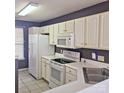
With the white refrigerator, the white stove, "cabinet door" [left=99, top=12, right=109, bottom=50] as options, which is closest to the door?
the white stove

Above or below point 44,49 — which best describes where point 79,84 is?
below

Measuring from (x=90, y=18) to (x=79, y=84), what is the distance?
1.61m

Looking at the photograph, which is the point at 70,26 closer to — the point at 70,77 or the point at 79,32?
the point at 79,32

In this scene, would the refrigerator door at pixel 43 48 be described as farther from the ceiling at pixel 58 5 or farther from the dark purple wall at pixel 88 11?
the ceiling at pixel 58 5

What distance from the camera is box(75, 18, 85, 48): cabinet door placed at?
10.0 feet

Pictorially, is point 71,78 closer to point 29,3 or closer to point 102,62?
point 102,62

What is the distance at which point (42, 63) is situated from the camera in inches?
182

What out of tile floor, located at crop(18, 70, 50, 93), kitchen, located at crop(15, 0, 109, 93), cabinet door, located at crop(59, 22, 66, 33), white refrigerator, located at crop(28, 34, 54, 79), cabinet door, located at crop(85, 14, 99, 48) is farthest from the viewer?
white refrigerator, located at crop(28, 34, 54, 79)

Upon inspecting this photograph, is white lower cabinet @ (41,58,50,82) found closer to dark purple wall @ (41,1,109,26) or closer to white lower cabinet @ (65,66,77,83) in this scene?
white lower cabinet @ (65,66,77,83)

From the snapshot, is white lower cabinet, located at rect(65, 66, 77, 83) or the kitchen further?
white lower cabinet, located at rect(65, 66, 77, 83)

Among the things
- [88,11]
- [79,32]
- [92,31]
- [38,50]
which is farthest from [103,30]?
[38,50]
